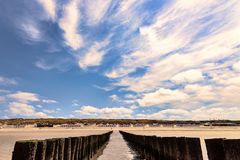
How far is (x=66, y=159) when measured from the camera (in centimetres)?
825

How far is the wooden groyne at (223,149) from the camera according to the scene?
4.75 metres

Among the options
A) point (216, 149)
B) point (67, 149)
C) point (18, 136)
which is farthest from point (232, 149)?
point (18, 136)

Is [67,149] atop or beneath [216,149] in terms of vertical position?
atop

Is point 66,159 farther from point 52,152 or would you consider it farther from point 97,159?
point 97,159

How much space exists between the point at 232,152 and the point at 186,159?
238 cm

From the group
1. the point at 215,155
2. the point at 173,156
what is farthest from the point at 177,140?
the point at 215,155

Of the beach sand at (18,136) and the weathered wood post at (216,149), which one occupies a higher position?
the beach sand at (18,136)

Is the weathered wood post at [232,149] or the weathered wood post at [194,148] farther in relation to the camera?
the weathered wood post at [194,148]

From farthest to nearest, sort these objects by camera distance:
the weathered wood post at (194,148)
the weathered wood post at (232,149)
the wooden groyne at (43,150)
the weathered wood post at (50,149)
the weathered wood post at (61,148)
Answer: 1. the weathered wood post at (61,148)
2. the weathered wood post at (194,148)
3. the weathered wood post at (50,149)
4. the wooden groyne at (43,150)
5. the weathered wood post at (232,149)

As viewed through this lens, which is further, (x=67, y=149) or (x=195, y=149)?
(x=67, y=149)

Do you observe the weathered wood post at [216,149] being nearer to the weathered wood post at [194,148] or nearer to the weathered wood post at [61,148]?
the weathered wood post at [194,148]

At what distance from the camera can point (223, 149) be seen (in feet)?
17.1

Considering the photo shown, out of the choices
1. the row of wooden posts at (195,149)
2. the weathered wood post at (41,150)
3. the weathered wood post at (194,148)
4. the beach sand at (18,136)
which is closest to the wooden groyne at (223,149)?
the row of wooden posts at (195,149)

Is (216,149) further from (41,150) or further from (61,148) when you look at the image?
(61,148)
